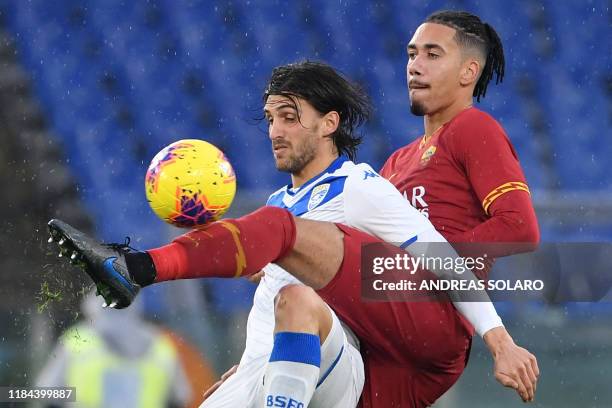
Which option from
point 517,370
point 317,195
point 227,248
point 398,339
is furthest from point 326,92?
point 517,370

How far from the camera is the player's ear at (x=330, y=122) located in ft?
10.6

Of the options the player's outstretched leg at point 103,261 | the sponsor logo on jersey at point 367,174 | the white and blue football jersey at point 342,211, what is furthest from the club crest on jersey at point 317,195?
the player's outstretched leg at point 103,261

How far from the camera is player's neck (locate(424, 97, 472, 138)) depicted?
3335mm

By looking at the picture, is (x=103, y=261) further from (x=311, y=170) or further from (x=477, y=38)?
(x=477, y=38)

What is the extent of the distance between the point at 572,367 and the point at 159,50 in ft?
11.6

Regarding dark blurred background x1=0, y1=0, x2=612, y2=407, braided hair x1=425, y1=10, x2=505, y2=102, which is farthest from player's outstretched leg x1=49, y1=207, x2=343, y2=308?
dark blurred background x1=0, y1=0, x2=612, y2=407

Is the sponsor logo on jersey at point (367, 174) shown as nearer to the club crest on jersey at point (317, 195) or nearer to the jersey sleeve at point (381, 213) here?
the jersey sleeve at point (381, 213)

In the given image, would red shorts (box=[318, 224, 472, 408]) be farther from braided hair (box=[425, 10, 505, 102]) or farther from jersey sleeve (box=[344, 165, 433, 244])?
braided hair (box=[425, 10, 505, 102])

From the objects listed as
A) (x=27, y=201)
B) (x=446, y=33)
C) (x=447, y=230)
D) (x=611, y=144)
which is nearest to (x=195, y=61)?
(x=27, y=201)

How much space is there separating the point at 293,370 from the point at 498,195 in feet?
2.70

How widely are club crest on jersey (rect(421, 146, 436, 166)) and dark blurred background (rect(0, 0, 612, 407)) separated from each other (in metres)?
2.71

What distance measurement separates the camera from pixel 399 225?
2809 millimetres

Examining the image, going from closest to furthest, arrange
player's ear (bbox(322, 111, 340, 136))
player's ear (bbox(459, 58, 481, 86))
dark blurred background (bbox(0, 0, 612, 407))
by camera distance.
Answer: player's ear (bbox(322, 111, 340, 136)) < player's ear (bbox(459, 58, 481, 86)) < dark blurred background (bbox(0, 0, 612, 407))

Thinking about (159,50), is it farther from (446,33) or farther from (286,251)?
(286,251)
